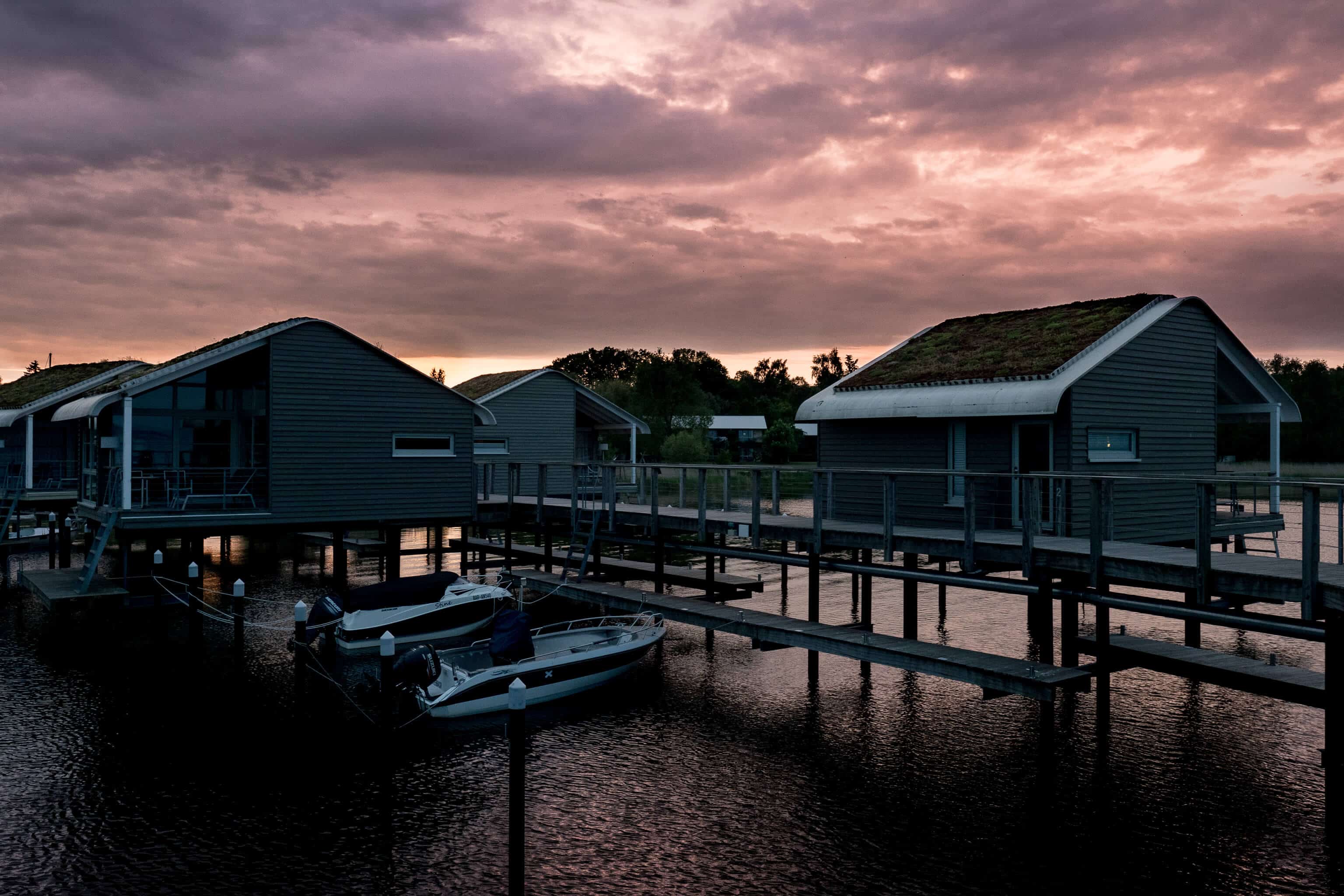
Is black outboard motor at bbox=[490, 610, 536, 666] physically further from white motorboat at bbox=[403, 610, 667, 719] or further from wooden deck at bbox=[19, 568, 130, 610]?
wooden deck at bbox=[19, 568, 130, 610]

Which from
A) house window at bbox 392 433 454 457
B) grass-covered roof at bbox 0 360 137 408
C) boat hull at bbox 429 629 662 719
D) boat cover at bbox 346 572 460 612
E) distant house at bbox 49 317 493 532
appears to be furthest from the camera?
grass-covered roof at bbox 0 360 137 408

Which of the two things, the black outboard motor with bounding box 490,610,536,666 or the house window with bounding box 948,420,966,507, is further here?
the house window with bounding box 948,420,966,507

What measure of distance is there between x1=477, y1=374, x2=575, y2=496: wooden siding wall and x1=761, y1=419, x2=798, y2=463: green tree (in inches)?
2279

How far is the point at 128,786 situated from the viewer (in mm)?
15148

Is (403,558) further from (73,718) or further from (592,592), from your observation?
(73,718)

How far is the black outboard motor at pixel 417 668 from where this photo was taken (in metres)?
18.9

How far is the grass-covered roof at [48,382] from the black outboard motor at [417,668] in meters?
29.3

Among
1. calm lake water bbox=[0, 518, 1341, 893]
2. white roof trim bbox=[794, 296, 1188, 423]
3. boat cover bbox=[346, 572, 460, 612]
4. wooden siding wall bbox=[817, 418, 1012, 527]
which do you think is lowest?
calm lake water bbox=[0, 518, 1341, 893]

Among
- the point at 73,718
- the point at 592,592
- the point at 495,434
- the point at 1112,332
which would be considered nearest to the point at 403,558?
the point at 495,434

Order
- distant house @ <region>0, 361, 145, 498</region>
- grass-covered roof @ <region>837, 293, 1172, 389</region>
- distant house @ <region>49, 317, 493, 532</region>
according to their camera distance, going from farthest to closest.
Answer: distant house @ <region>0, 361, 145, 498</region>
distant house @ <region>49, 317, 493, 532</region>
grass-covered roof @ <region>837, 293, 1172, 389</region>

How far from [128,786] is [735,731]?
10.0m

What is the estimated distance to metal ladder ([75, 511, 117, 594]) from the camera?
79.7 ft

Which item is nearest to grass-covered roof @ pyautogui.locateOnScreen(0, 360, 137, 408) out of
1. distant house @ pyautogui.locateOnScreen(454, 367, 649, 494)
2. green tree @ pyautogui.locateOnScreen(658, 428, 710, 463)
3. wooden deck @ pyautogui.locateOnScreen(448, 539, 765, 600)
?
distant house @ pyautogui.locateOnScreen(454, 367, 649, 494)

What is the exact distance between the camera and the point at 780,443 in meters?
99.3
